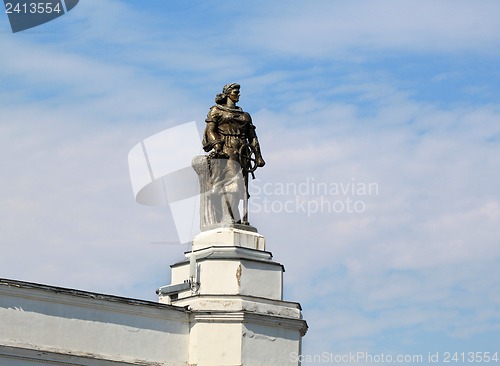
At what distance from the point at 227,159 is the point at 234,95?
52.9 inches

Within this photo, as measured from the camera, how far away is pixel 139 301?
1014 inches

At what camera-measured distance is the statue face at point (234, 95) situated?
27672mm

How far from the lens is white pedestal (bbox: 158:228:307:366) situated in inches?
1021

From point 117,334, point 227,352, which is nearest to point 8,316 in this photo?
point 117,334

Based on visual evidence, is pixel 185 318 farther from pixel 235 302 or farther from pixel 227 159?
pixel 227 159

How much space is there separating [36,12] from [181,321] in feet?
21.0

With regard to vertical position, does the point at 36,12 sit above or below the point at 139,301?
above

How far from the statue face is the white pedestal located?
2.70 meters

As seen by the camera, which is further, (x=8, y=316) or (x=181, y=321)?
(x=181, y=321)

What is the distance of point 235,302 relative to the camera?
85.5 ft

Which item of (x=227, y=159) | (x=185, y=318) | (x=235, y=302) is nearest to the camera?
(x=235, y=302)

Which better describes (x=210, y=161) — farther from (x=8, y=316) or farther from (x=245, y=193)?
(x=8, y=316)

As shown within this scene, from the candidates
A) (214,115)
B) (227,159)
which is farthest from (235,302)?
(214,115)

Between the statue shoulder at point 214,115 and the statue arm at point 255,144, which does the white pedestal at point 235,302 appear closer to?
the statue arm at point 255,144
